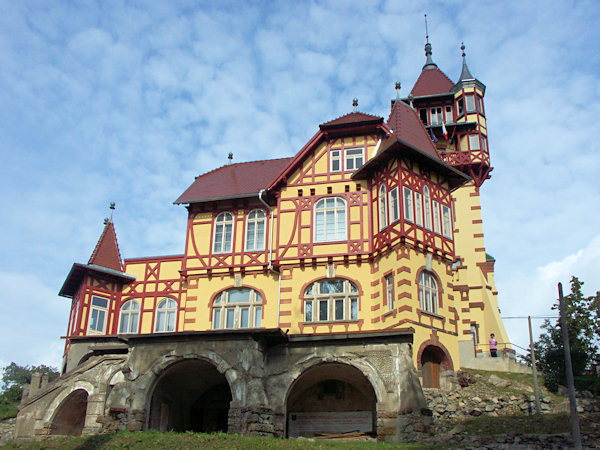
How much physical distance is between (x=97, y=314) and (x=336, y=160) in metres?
14.5

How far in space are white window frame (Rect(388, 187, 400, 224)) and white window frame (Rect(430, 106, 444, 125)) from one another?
13.9 m

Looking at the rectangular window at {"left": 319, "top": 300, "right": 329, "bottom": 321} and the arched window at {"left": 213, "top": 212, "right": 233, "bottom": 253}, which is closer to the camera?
the rectangular window at {"left": 319, "top": 300, "right": 329, "bottom": 321}

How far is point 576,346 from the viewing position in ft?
103

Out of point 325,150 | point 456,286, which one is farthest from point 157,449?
point 456,286

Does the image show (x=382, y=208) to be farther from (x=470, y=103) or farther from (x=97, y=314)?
(x=97, y=314)

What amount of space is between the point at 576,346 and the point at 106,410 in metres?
20.8

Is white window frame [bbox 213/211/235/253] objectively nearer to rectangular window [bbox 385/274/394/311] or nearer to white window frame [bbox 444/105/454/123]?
rectangular window [bbox 385/274/394/311]

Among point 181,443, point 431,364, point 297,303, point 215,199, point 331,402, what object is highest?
point 215,199

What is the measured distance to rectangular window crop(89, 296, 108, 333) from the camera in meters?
34.7

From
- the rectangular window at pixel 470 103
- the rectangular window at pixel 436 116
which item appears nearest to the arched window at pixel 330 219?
the rectangular window at pixel 436 116

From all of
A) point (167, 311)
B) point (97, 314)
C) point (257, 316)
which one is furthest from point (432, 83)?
point (97, 314)

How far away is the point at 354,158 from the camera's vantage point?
32188mm

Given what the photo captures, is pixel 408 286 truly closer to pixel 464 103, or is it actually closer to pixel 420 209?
pixel 420 209

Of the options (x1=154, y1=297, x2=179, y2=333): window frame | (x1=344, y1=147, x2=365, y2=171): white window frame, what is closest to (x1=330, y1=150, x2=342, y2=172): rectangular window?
(x1=344, y1=147, x2=365, y2=171): white window frame
